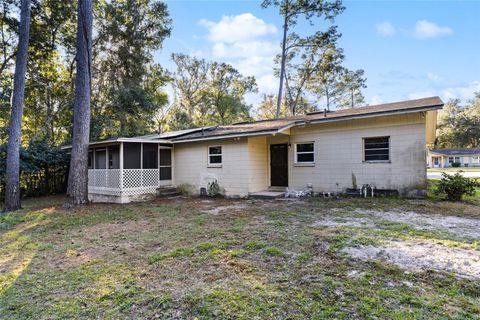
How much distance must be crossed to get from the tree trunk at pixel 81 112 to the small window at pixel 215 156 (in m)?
4.99

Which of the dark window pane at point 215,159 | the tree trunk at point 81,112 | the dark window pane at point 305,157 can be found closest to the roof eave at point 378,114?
the dark window pane at point 305,157

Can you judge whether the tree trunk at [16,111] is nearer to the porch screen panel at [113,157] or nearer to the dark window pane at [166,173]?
the porch screen panel at [113,157]

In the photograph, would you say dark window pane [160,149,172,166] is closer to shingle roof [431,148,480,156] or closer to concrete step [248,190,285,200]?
concrete step [248,190,285,200]

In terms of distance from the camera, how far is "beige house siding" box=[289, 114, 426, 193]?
887 centimetres

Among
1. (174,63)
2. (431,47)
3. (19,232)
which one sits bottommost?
(19,232)

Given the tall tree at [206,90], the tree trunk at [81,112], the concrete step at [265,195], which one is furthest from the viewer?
the tall tree at [206,90]

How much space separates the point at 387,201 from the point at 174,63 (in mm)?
29768

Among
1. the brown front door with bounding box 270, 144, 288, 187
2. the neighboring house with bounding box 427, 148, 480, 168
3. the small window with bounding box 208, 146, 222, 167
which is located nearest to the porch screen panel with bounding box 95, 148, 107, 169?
the small window with bounding box 208, 146, 222, 167

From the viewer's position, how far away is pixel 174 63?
31.9 metres

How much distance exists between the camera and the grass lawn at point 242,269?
2711 millimetres

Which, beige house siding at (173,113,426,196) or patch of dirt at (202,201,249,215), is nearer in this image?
patch of dirt at (202,201,249,215)

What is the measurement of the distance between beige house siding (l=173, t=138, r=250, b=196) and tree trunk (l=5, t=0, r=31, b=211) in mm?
6187

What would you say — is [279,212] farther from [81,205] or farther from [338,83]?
[338,83]

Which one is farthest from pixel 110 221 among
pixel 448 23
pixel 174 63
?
pixel 174 63
